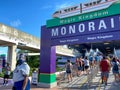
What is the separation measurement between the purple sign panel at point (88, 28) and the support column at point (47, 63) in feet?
1.77

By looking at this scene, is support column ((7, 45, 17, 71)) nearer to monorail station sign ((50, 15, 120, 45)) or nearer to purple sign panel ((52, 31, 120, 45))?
monorail station sign ((50, 15, 120, 45))

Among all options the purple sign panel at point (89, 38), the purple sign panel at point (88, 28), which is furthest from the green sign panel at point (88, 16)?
the purple sign panel at point (89, 38)

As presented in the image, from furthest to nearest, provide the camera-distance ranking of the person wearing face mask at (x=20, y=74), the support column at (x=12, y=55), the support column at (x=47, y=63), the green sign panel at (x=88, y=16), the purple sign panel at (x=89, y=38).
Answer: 1. the support column at (x=12, y=55)
2. the support column at (x=47, y=63)
3. the green sign panel at (x=88, y=16)
4. the purple sign panel at (x=89, y=38)
5. the person wearing face mask at (x=20, y=74)

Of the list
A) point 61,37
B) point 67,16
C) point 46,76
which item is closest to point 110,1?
point 67,16

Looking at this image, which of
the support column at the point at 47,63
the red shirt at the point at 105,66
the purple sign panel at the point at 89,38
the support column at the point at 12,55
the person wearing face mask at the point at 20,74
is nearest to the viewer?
the person wearing face mask at the point at 20,74

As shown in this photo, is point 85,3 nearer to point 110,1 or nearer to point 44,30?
point 110,1

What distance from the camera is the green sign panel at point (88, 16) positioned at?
30.1 ft

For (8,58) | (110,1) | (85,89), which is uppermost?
Result: (110,1)

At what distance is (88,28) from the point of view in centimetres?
991

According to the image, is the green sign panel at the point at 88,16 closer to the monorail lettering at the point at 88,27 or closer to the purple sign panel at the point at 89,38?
the monorail lettering at the point at 88,27

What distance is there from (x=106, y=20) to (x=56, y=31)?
10.1 feet

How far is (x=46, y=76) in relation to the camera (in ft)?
35.9

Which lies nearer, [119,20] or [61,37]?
[119,20]

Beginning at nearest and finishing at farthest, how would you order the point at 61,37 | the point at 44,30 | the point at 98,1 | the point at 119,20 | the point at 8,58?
the point at 119,20, the point at 98,1, the point at 61,37, the point at 44,30, the point at 8,58
